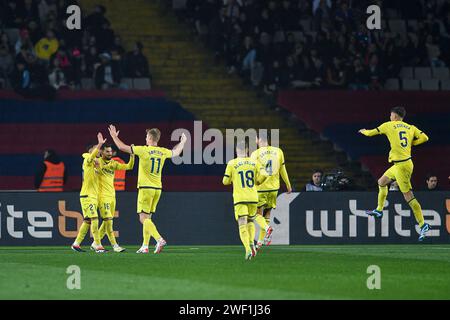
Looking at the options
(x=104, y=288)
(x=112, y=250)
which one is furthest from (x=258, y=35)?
(x=104, y=288)

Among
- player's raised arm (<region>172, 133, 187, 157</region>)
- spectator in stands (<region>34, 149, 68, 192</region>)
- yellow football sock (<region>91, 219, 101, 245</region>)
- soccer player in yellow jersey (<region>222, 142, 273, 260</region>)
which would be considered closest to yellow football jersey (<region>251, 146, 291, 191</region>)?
player's raised arm (<region>172, 133, 187, 157</region>)

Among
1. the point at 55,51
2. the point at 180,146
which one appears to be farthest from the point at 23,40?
the point at 180,146

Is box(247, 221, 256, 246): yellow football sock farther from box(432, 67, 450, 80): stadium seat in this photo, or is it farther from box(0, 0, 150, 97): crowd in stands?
box(432, 67, 450, 80): stadium seat

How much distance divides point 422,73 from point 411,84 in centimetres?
62

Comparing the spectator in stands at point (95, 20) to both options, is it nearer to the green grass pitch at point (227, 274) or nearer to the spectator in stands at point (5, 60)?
the spectator in stands at point (5, 60)

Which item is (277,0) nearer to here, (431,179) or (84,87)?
(84,87)

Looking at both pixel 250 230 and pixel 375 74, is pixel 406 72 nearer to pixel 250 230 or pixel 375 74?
pixel 375 74

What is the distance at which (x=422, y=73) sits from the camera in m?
30.2

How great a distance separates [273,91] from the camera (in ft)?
96.5

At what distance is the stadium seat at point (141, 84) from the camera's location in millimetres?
28953

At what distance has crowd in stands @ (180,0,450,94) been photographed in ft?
95.9

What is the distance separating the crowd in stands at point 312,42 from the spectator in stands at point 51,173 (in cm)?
635

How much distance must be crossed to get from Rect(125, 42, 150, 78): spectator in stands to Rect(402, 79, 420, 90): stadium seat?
6536mm

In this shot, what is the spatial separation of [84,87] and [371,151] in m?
7.13
